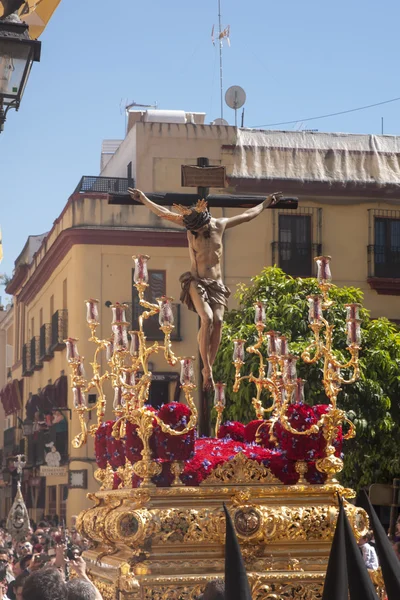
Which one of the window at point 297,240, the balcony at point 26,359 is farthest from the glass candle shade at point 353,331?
the balcony at point 26,359

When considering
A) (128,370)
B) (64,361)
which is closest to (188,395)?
(128,370)

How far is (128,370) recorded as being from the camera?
377 inches

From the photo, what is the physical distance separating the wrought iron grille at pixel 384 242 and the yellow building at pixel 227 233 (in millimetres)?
29

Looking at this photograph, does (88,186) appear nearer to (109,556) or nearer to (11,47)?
(109,556)

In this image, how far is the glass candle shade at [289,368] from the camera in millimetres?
9422

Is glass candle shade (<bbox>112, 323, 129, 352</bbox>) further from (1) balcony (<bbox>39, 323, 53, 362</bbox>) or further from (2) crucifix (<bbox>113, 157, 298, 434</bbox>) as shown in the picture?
(1) balcony (<bbox>39, 323, 53, 362</bbox>)

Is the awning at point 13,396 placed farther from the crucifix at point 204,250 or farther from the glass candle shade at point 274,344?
the glass candle shade at point 274,344

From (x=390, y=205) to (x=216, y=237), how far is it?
2138 cm

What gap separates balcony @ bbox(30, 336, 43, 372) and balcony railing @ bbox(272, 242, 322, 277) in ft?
26.5

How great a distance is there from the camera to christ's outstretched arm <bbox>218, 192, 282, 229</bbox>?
34.1ft

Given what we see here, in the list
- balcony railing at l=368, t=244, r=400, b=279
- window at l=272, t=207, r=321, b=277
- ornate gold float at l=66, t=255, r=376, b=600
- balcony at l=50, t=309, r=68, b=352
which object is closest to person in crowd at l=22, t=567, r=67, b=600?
ornate gold float at l=66, t=255, r=376, b=600

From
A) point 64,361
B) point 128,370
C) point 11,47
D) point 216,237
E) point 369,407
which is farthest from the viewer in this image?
point 64,361

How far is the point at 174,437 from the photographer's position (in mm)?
8961

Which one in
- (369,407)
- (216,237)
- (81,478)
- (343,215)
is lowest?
(81,478)
